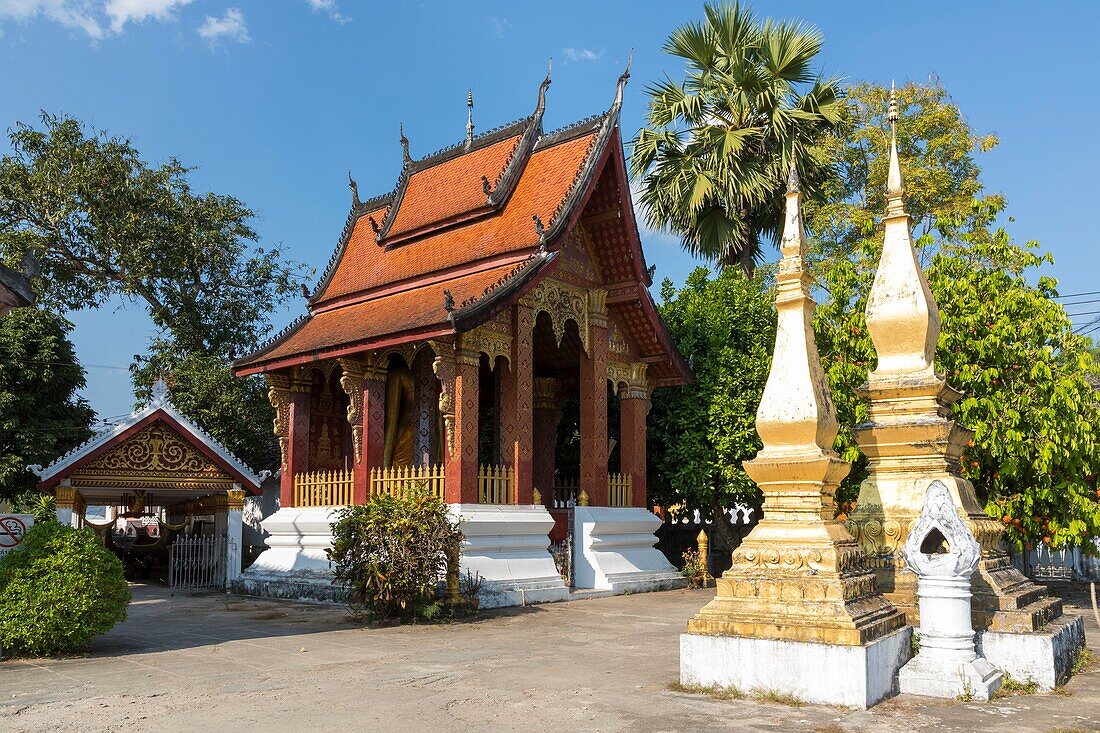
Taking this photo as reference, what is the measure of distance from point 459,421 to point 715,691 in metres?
7.05

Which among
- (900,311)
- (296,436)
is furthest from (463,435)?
(900,311)

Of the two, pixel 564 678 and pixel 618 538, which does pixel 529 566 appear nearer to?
pixel 618 538

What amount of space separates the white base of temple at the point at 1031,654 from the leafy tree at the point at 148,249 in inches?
720

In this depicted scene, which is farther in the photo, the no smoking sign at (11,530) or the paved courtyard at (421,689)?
the no smoking sign at (11,530)

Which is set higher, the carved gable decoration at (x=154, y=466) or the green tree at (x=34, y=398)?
the green tree at (x=34, y=398)

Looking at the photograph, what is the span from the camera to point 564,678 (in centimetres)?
738

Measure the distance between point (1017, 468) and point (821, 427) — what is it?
244 inches

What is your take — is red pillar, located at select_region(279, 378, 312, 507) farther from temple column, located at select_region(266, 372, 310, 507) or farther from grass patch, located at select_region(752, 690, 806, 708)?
grass patch, located at select_region(752, 690, 806, 708)

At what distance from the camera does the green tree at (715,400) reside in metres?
16.9

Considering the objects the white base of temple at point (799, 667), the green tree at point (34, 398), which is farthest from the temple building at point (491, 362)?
the green tree at point (34, 398)

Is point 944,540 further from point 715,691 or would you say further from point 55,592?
point 55,592

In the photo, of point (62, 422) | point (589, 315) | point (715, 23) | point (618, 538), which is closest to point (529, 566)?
point (618, 538)

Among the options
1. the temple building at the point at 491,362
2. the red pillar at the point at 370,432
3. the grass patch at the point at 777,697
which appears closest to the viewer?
the grass patch at the point at 777,697

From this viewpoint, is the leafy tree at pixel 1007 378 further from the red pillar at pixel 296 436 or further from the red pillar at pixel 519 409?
the red pillar at pixel 296 436
